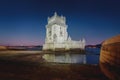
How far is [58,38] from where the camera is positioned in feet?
277

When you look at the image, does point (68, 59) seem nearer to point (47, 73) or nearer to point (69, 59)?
point (69, 59)

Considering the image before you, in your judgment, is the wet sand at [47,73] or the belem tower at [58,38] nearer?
the wet sand at [47,73]

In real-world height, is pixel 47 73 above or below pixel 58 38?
below

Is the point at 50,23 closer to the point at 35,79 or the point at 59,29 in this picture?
the point at 59,29

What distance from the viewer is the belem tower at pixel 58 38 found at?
83625mm

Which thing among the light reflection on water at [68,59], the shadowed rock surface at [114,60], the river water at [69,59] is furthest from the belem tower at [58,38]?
the shadowed rock surface at [114,60]

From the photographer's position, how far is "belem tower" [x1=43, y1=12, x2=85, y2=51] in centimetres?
8362

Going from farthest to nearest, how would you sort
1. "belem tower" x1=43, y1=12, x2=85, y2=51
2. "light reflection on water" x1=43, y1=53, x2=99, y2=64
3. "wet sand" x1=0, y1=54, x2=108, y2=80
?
"belem tower" x1=43, y1=12, x2=85, y2=51
"light reflection on water" x1=43, y1=53, x2=99, y2=64
"wet sand" x1=0, y1=54, x2=108, y2=80

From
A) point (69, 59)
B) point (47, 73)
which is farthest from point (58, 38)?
point (47, 73)

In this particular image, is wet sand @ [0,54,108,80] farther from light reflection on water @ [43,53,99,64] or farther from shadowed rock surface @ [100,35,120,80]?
light reflection on water @ [43,53,99,64]

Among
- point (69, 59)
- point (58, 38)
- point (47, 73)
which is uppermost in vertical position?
point (58, 38)

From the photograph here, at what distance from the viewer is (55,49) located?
82312 millimetres

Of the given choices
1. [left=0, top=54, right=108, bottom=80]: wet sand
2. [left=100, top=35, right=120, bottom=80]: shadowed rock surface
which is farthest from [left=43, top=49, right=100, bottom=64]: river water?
[left=100, top=35, right=120, bottom=80]: shadowed rock surface

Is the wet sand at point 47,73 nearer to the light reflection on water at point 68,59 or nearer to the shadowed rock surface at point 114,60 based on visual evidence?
the shadowed rock surface at point 114,60
